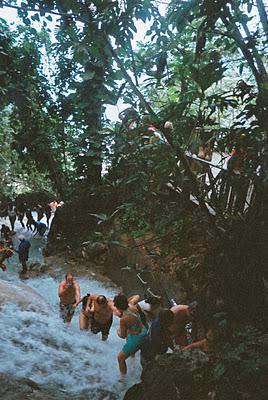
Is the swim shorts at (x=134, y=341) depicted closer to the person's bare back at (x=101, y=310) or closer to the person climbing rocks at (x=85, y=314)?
the person's bare back at (x=101, y=310)

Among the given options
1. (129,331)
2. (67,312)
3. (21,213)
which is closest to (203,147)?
(129,331)

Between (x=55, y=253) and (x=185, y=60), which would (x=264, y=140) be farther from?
(x=55, y=253)

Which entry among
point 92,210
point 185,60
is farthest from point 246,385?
point 92,210

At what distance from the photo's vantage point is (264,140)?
13.6ft

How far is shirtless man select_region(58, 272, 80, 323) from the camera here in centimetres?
788

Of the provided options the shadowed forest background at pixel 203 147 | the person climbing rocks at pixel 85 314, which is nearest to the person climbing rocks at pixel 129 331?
the shadowed forest background at pixel 203 147

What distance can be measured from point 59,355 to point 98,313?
1040 mm

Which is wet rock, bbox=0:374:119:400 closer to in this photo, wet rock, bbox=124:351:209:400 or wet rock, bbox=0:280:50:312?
wet rock, bbox=124:351:209:400

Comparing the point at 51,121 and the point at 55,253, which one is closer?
the point at 55,253

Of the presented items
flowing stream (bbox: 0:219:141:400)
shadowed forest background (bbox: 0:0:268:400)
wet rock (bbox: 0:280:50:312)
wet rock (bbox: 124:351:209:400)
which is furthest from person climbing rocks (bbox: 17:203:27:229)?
wet rock (bbox: 124:351:209:400)

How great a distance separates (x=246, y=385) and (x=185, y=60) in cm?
353

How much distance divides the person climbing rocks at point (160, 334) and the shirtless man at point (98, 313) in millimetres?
1672

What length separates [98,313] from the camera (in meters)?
6.89

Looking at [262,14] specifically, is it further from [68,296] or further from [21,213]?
[21,213]
